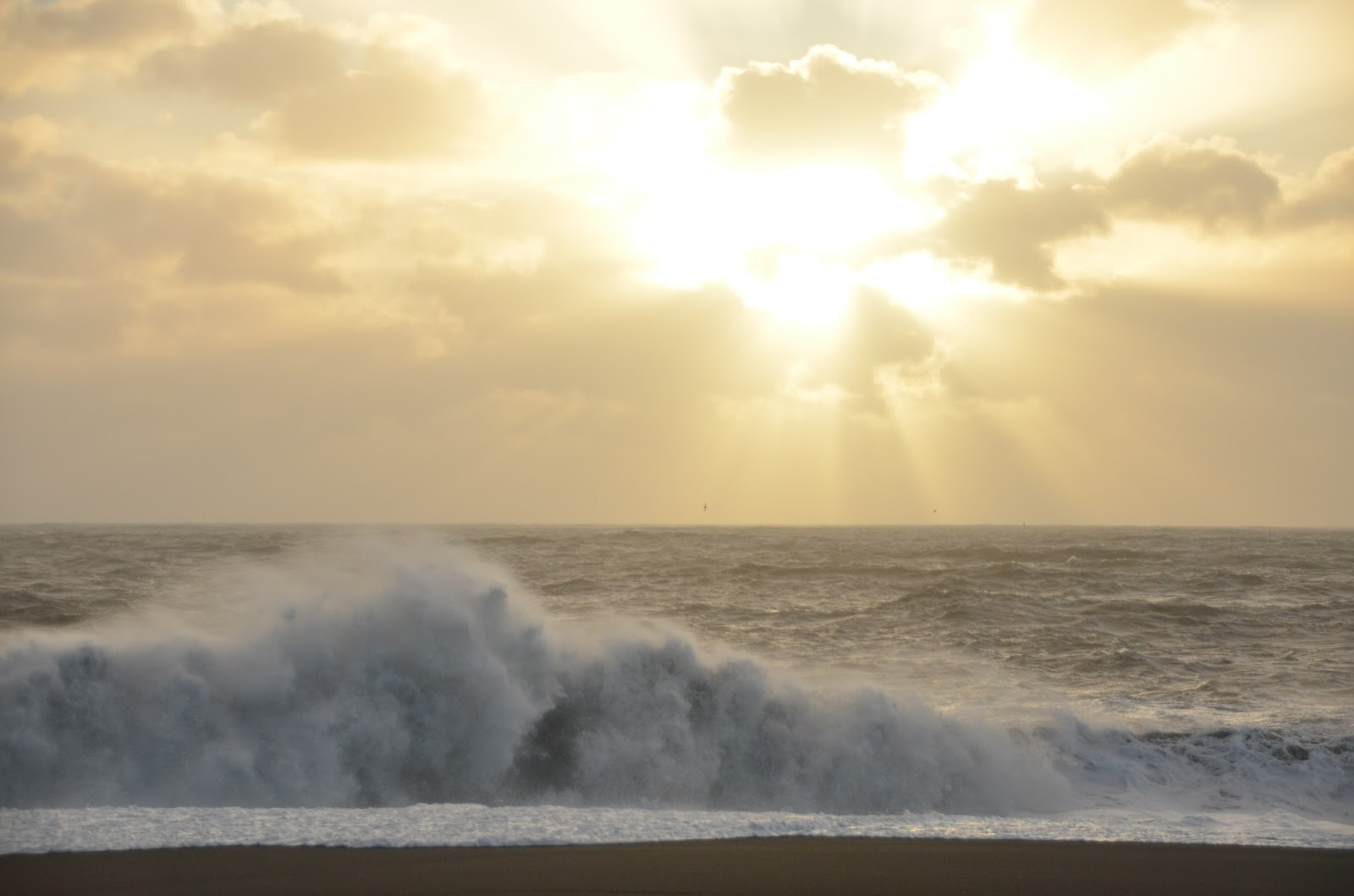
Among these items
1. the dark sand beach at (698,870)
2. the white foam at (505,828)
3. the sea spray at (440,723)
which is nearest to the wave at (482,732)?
the sea spray at (440,723)

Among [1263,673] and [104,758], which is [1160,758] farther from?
[104,758]

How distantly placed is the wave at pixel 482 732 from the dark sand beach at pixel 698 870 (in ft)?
13.6

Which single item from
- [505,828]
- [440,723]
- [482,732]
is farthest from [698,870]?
[440,723]

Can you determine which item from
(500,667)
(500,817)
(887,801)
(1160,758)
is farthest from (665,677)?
(1160,758)

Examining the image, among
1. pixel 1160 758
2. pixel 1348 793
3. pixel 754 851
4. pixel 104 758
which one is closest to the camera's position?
pixel 754 851

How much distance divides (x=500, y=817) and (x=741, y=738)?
5.62 metres

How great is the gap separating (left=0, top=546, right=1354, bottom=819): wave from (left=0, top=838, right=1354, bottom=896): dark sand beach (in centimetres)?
416

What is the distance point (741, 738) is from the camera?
14.1m

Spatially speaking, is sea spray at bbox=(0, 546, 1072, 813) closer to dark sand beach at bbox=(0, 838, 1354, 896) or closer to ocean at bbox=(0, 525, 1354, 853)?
ocean at bbox=(0, 525, 1354, 853)

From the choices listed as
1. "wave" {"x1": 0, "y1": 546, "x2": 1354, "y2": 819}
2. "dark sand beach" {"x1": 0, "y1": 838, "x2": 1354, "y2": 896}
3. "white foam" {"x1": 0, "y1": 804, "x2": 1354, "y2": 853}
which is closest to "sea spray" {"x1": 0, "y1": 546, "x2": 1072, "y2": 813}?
"wave" {"x1": 0, "y1": 546, "x2": 1354, "y2": 819}

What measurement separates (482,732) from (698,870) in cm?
633

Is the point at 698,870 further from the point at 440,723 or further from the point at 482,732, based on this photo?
the point at 440,723

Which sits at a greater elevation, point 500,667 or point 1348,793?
point 500,667

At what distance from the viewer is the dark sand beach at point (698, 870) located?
7176mm
